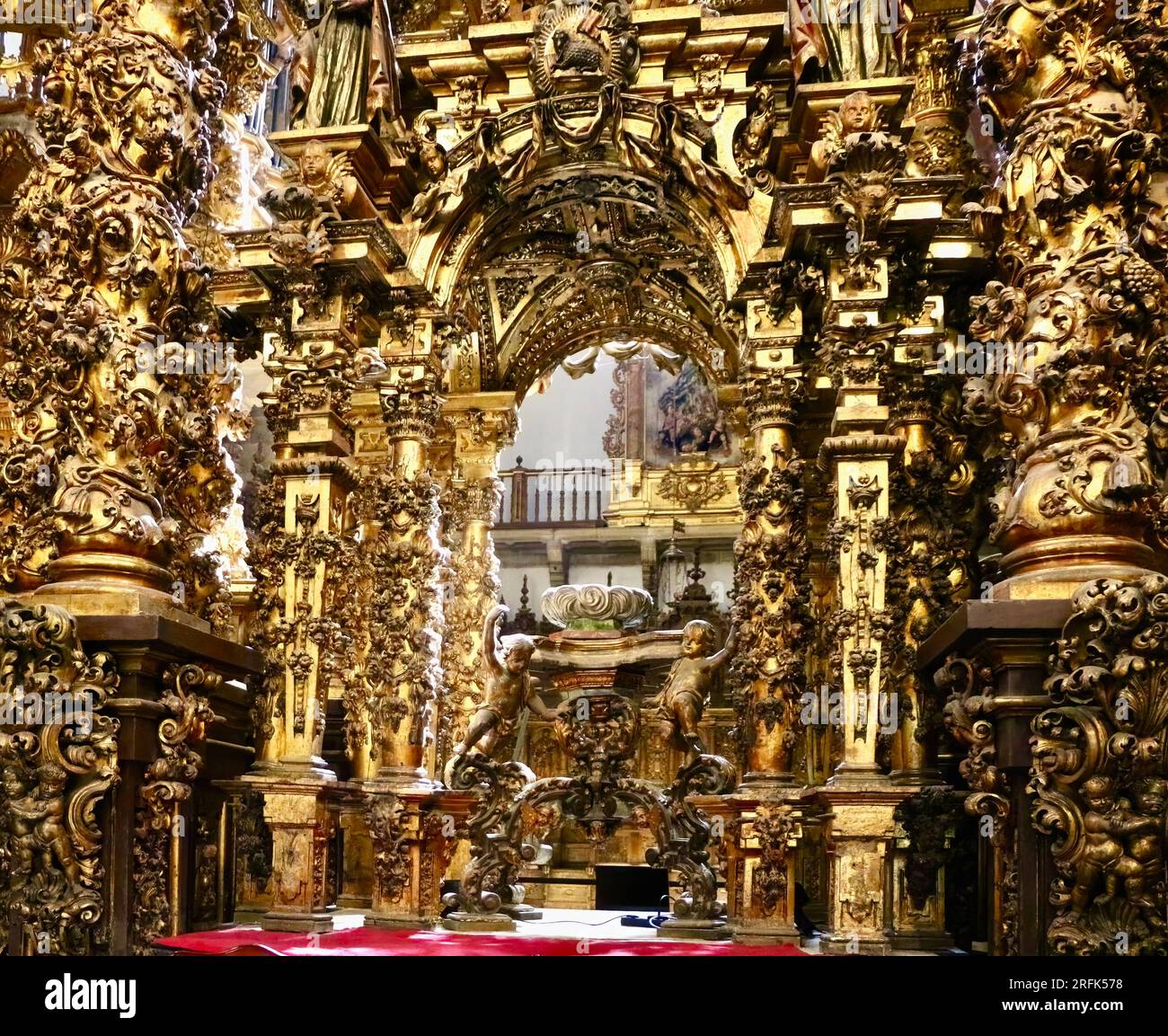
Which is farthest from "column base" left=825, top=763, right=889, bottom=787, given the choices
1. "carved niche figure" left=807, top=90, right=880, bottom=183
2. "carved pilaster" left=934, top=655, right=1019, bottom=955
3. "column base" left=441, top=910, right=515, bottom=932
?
"carved niche figure" left=807, top=90, right=880, bottom=183

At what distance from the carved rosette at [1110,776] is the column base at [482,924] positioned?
4620 millimetres

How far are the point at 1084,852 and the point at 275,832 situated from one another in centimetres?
548

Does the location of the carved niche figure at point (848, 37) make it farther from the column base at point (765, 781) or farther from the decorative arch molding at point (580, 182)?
the column base at point (765, 781)

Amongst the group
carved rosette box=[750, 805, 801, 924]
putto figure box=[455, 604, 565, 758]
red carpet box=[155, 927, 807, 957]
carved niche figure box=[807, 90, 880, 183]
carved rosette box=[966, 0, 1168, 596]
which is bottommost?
red carpet box=[155, 927, 807, 957]

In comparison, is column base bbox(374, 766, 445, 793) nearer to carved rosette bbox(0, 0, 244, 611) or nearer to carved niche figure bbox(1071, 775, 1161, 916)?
carved rosette bbox(0, 0, 244, 611)

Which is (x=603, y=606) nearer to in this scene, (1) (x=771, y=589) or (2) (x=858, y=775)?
(1) (x=771, y=589)

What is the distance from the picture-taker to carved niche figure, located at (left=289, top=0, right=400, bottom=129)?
389 inches

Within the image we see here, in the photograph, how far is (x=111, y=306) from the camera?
7.36 metres

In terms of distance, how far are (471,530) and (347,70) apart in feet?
16.1

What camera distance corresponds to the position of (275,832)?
854cm

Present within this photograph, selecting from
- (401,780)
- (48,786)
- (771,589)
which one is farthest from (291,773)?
(771,589)

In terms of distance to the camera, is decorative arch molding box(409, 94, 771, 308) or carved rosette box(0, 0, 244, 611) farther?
decorative arch molding box(409, 94, 771, 308)

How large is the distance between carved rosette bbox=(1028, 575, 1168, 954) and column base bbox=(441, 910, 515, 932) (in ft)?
15.2
